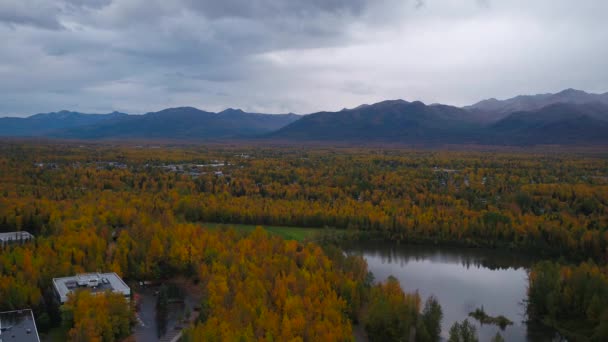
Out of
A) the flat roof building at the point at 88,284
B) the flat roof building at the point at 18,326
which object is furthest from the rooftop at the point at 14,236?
the flat roof building at the point at 18,326

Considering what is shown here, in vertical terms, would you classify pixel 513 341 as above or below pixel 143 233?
below

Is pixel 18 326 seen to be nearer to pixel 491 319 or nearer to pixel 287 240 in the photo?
pixel 287 240

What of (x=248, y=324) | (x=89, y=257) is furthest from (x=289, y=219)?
(x=248, y=324)

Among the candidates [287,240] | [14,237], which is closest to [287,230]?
[287,240]

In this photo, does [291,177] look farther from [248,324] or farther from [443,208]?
[248,324]

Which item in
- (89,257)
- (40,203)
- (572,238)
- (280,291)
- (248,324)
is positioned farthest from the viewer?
(40,203)

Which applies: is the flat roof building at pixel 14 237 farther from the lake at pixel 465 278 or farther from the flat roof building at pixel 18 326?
the lake at pixel 465 278
